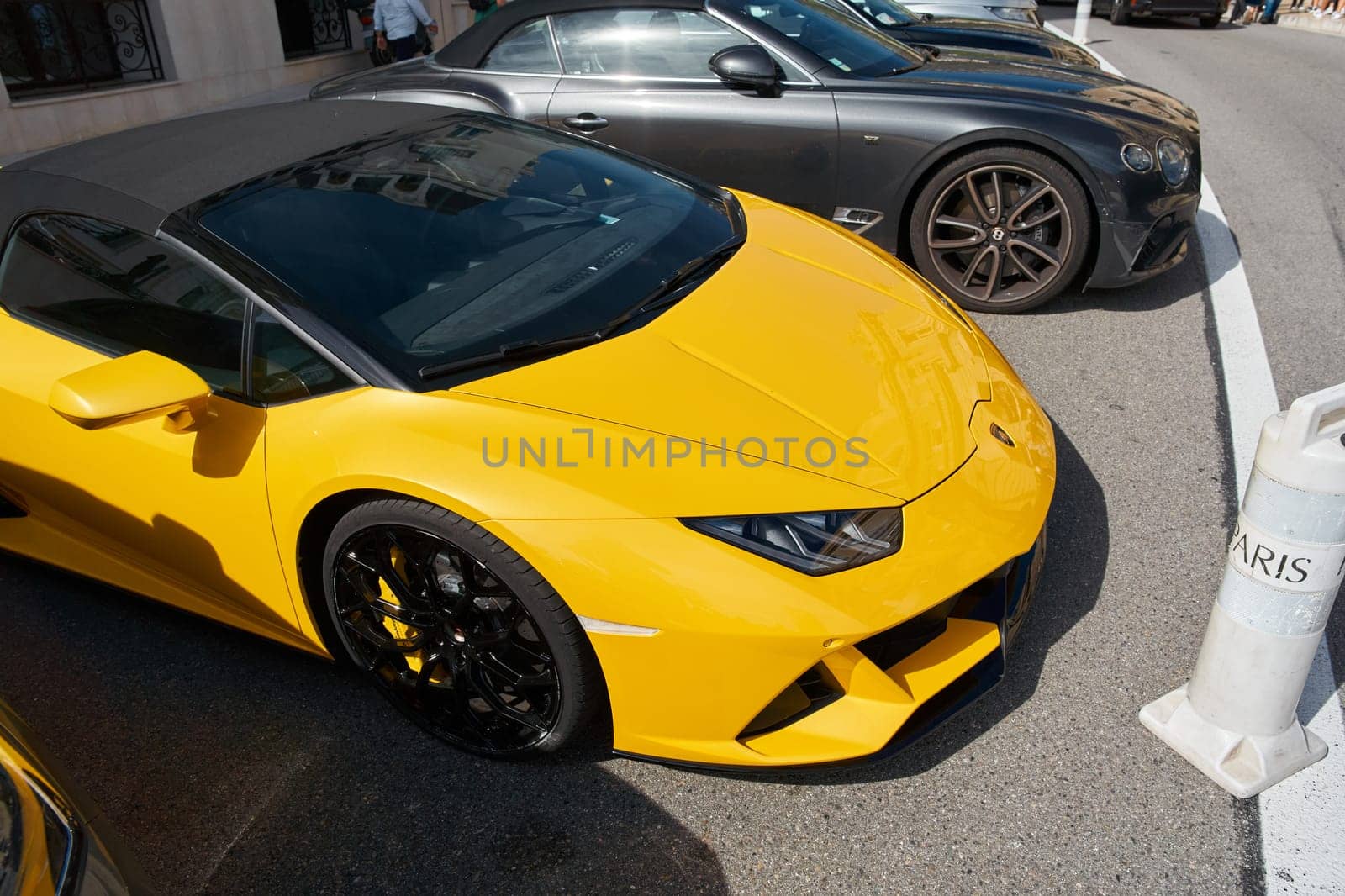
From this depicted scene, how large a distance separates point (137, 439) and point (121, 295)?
0.39m

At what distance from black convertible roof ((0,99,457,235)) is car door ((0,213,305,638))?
7cm

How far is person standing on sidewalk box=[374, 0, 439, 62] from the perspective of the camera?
35.3ft

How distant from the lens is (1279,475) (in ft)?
6.64

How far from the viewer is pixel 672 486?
2080mm

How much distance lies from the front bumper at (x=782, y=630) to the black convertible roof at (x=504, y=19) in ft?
11.9

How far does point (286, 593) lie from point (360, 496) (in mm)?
398

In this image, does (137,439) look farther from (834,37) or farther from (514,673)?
(834,37)

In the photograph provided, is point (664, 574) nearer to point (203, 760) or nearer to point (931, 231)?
point (203, 760)

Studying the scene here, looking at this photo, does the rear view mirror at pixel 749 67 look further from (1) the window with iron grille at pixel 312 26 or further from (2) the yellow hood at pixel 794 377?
(1) the window with iron grille at pixel 312 26

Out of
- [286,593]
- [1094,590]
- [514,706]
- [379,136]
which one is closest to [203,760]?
[286,593]

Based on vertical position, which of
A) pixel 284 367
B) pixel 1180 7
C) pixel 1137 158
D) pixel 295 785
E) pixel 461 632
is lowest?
pixel 1180 7

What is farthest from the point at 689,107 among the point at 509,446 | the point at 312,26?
the point at 312,26

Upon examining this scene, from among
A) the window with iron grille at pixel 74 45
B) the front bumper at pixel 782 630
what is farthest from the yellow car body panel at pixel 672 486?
the window with iron grille at pixel 74 45

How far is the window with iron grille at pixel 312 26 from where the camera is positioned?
532 inches
